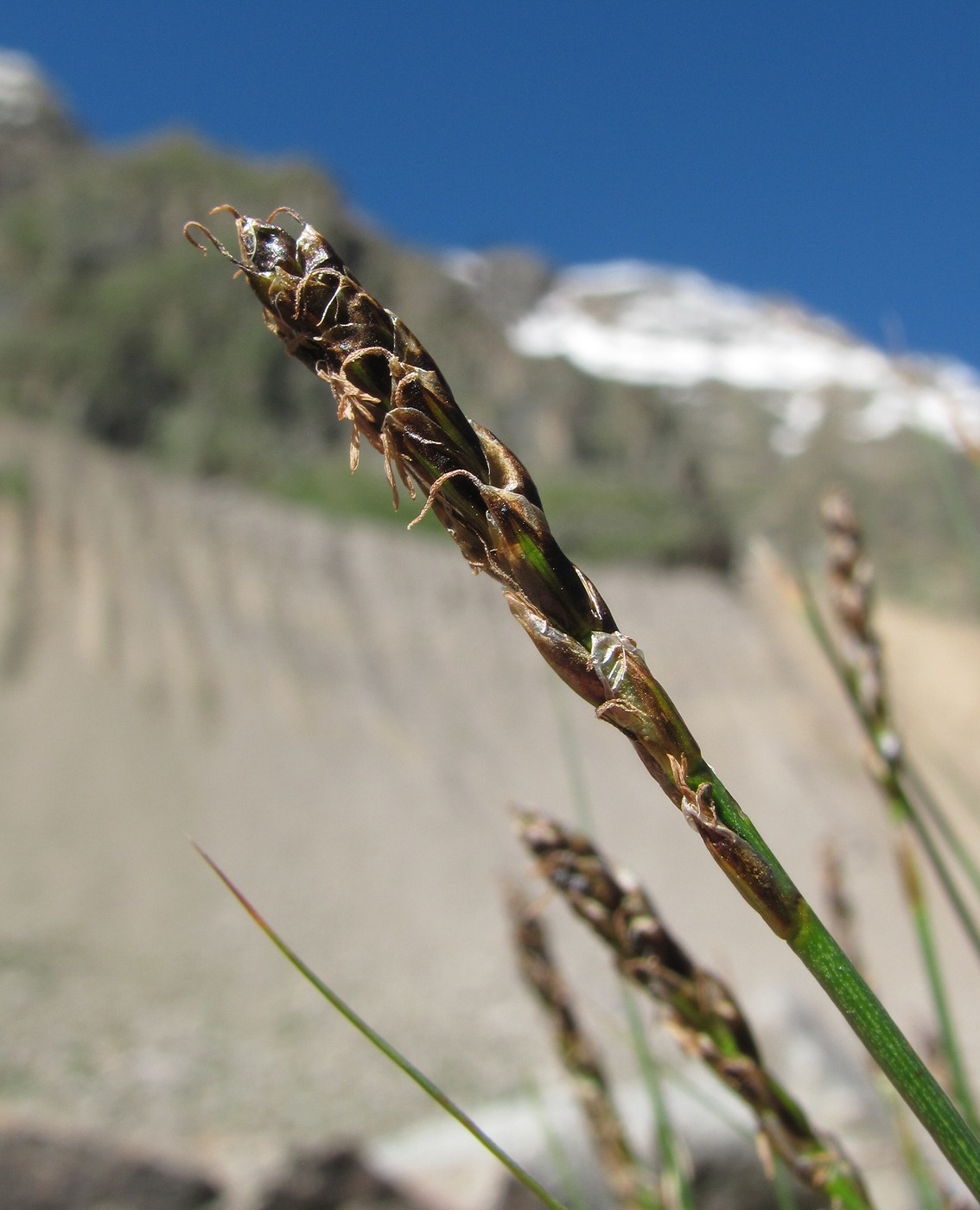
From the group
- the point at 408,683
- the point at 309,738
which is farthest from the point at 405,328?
the point at 408,683

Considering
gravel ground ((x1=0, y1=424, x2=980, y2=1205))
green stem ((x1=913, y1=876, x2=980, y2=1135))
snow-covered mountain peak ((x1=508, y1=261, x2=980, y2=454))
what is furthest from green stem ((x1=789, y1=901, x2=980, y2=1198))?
snow-covered mountain peak ((x1=508, y1=261, x2=980, y2=454))

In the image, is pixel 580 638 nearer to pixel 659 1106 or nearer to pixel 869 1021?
pixel 869 1021

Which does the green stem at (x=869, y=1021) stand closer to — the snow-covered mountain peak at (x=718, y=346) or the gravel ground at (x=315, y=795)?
the gravel ground at (x=315, y=795)

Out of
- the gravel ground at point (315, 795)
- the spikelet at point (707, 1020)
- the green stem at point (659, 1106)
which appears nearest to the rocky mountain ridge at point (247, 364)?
the gravel ground at point (315, 795)

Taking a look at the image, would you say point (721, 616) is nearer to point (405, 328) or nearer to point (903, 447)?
point (405, 328)

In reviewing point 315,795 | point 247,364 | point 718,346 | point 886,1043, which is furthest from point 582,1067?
point 718,346

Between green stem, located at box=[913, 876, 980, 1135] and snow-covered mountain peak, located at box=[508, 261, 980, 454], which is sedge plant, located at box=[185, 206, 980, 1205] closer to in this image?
green stem, located at box=[913, 876, 980, 1135]
